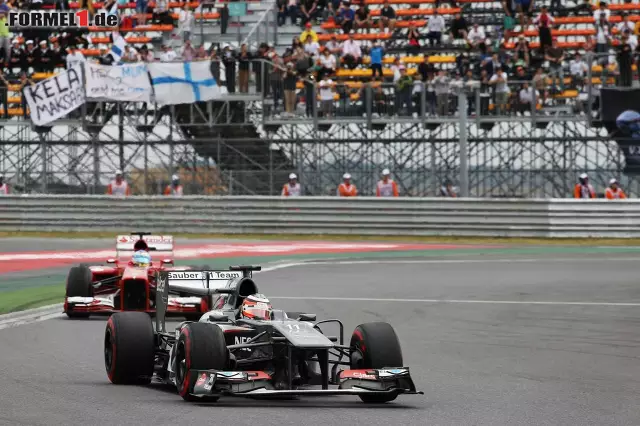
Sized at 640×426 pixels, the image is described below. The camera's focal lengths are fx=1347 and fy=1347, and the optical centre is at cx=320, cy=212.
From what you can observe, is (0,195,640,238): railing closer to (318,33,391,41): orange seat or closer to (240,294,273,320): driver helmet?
(318,33,391,41): orange seat

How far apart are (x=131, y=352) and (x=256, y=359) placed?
127 centimetres

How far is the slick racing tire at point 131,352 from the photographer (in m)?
9.80

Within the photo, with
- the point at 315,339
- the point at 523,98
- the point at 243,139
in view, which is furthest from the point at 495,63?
the point at 315,339

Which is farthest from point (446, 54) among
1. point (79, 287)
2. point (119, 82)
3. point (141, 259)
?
point (79, 287)

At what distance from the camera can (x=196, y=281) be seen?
475 inches

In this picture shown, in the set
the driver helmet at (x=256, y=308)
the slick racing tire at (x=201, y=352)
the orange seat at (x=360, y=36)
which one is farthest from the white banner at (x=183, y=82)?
the slick racing tire at (x=201, y=352)

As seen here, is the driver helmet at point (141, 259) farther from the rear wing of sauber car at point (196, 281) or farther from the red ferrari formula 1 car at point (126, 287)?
the rear wing of sauber car at point (196, 281)

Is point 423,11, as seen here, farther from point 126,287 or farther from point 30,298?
point 126,287

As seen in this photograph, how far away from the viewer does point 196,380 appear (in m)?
8.73

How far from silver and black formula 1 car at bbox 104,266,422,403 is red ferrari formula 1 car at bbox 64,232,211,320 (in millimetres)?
4540

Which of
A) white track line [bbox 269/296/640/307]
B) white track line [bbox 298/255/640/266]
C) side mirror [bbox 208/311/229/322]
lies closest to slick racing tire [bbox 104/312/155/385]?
side mirror [bbox 208/311/229/322]

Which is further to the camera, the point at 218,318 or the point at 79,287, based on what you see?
the point at 79,287

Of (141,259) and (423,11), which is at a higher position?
(423,11)

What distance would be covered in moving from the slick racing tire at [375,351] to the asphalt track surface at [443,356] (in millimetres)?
247
